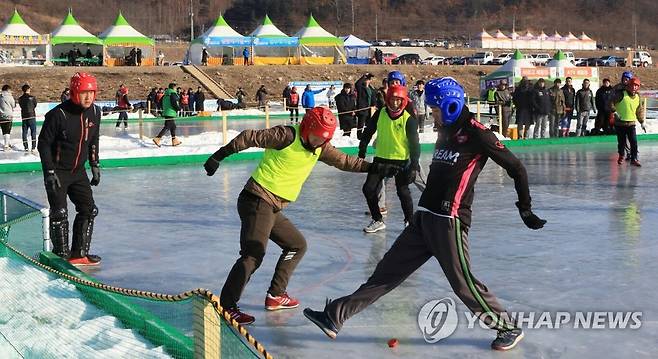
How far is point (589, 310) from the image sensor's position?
21.1ft

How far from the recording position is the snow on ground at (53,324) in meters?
5.58

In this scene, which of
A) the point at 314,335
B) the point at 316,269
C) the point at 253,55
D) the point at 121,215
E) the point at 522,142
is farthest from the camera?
the point at 253,55

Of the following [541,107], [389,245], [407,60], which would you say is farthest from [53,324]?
[407,60]

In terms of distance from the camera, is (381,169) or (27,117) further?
(27,117)

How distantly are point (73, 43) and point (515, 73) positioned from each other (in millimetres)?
33326

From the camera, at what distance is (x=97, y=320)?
6117mm

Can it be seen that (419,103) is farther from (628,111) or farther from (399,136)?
(399,136)

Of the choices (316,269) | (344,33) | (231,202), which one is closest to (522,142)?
(231,202)

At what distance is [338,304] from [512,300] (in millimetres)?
1714

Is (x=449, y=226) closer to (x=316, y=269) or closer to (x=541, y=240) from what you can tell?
(x=316, y=269)

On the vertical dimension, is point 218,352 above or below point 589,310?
above

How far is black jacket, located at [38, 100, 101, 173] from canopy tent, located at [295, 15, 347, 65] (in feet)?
151

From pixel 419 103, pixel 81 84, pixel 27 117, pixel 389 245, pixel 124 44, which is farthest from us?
pixel 124 44

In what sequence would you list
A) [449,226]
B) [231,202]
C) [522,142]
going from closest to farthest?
1. [449,226]
2. [231,202]
3. [522,142]
